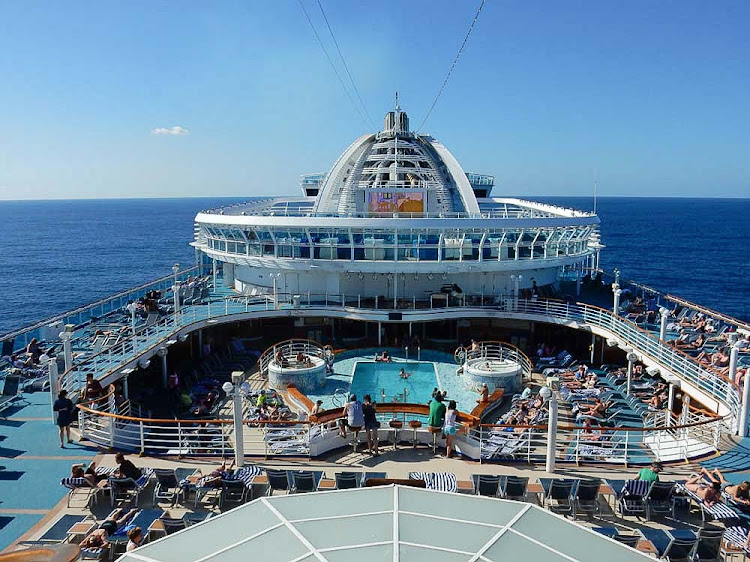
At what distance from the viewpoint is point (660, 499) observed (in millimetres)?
10328

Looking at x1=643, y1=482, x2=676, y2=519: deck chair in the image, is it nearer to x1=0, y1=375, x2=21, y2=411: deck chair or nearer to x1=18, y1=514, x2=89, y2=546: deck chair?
x1=18, y1=514, x2=89, y2=546: deck chair

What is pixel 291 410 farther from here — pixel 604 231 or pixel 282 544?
pixel 604 231

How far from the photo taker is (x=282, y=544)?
520 cm

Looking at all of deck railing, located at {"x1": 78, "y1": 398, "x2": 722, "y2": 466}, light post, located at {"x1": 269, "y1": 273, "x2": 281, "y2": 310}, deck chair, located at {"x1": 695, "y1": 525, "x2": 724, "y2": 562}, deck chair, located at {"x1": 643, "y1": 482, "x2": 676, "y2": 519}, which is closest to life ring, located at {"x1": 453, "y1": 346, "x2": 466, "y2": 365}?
deck railing, located at {"x1": 78, "y1": 398, "x2": 722, "y2": 466}

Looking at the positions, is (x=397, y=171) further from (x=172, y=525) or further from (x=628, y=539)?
(x=172, y=525)

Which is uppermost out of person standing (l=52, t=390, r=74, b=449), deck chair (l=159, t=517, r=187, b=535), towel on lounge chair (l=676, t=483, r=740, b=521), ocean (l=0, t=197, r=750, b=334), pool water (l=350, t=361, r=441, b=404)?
person standing (l=52, t=390, r=74, b=449)

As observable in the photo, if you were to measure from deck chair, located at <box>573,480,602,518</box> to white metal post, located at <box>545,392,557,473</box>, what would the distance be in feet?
4.39

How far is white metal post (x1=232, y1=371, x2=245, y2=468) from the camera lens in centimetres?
1133

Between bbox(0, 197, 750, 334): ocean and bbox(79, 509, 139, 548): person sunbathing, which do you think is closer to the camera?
bbox(79, 509, 139, 548): person sunbathing

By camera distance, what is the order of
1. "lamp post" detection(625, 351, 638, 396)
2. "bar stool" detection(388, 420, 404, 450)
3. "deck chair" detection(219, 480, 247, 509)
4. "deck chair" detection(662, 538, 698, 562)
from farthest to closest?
"lamp post" detection(625, 351, 638, 396) < "bar stool" detection(388, 420, 404, 450) < "deck chair" detection(219, 480, 247, 509) < "deck chair" detection(662, 538, 698, 562)

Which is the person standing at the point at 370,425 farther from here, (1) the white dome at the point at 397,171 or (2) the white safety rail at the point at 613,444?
(1) the white dome at the point at 397,171

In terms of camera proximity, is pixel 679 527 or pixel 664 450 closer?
pixel 679 527

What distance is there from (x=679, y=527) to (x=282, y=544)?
26.5 feet

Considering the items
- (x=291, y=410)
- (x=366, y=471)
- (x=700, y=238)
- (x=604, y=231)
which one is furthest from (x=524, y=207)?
(x=604, y=231)
